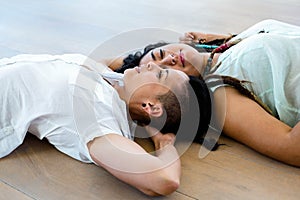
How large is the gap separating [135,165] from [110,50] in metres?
1.04

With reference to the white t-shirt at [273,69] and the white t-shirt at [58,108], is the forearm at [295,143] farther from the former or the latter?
the white t-shirt at [58,108]

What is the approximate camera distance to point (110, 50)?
6.36 ft

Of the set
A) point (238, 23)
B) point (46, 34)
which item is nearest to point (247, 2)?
point (238, 23)

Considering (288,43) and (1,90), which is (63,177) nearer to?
(1,90)

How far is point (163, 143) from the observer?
118cm

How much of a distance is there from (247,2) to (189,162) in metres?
1.96

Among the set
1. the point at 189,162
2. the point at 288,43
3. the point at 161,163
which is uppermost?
the point at 288,43

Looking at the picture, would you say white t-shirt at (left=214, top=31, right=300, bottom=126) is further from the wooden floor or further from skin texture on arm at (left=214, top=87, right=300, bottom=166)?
the wooden floor

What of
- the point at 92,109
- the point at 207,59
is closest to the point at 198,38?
the point at 207,59

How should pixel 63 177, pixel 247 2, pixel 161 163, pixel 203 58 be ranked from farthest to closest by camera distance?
pixel 247 2, pixel 203 58, pixel 63 177, pixel 161 163

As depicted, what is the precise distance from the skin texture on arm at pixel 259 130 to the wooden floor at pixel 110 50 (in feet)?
0.15

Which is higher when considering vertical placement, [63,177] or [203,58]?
[203,58]

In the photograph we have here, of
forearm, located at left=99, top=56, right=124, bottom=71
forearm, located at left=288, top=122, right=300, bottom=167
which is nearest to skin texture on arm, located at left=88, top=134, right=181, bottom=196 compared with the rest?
forearm, located at left=288, top=122, right=300, bottom=167

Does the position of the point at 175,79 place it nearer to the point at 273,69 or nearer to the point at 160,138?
the point at 160,138
